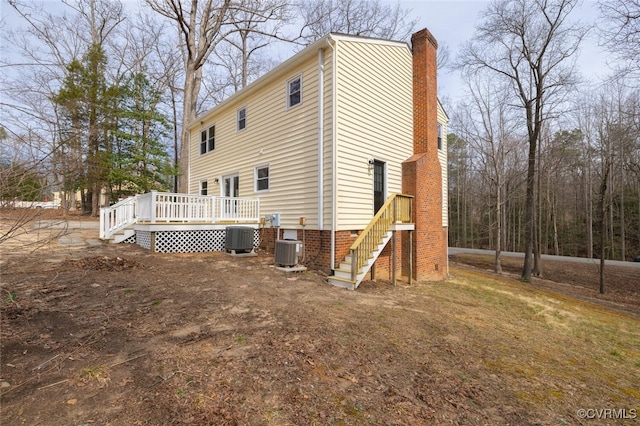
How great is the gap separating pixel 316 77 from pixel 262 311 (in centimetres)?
689

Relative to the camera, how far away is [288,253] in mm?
7750

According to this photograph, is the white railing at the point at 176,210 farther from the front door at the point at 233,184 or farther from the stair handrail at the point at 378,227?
the stair handrail at the point at 378,227

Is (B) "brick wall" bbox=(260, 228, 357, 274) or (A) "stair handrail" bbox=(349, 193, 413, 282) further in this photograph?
(B) "brick wall" bbox=(260, 228, 357, 274)

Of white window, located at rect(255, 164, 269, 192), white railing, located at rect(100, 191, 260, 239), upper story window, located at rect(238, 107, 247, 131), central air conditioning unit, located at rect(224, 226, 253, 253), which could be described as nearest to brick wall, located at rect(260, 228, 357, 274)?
central air conditioning unit, located at rect(224, 226, 253, 253)

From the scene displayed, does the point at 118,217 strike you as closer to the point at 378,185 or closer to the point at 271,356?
the point at 378,185

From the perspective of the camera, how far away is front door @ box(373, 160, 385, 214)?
30.1 ft

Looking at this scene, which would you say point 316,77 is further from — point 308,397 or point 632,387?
point 632,387

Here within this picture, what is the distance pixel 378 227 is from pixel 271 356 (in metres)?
5.05

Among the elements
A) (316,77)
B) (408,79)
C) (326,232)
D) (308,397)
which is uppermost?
(408,79)

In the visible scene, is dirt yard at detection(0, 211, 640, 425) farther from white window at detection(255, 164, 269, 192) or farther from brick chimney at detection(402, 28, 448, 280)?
white window at detection(255, 164, 269, 192)

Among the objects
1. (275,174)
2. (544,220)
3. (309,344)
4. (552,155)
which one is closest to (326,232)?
(275,174)

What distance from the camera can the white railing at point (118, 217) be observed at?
994cm

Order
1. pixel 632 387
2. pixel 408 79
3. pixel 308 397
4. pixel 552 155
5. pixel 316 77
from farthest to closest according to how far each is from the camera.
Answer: pixel 552 155
pixel 408 79
pixel 316 77
pixel 632 387
pixel 308 397

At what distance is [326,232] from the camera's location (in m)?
7.85
